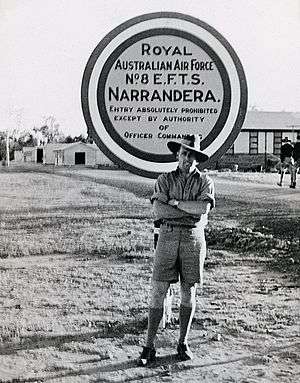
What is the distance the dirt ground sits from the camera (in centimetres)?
271

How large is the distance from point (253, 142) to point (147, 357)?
1115 mm

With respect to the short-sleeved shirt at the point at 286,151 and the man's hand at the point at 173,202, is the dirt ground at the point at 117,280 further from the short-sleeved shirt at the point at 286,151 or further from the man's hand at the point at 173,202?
the man's hand at the point at 173,202

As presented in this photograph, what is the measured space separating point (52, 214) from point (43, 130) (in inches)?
16.6

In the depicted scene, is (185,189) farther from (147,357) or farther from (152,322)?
(147,357)

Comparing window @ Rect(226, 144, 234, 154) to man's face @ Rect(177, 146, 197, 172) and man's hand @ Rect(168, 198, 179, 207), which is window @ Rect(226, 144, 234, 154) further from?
man's hand @ Rect(168, 198, 179, 207)

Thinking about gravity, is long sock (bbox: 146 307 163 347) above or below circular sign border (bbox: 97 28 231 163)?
below

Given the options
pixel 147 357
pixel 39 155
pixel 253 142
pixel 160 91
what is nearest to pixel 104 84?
pixel 160 91

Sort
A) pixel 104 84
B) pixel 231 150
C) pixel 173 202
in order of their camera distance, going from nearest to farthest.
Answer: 1. pixel 173 202
2. pixel 104 84
3. pixel 231 150

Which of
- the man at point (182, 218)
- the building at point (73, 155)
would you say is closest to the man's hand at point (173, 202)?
the man at point (182, 218)

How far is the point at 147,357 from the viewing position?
2.58 metres

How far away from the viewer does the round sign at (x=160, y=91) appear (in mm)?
2557

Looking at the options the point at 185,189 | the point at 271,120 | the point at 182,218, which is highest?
the point at 271,120

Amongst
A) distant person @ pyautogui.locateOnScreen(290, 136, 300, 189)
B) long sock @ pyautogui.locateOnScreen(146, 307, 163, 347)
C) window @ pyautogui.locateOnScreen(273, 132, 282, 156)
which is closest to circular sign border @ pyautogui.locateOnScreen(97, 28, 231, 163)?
window @ pyautogui.locateOnScreen(273, 132, 282, 156)

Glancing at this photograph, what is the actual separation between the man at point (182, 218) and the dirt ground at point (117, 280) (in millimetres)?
294
